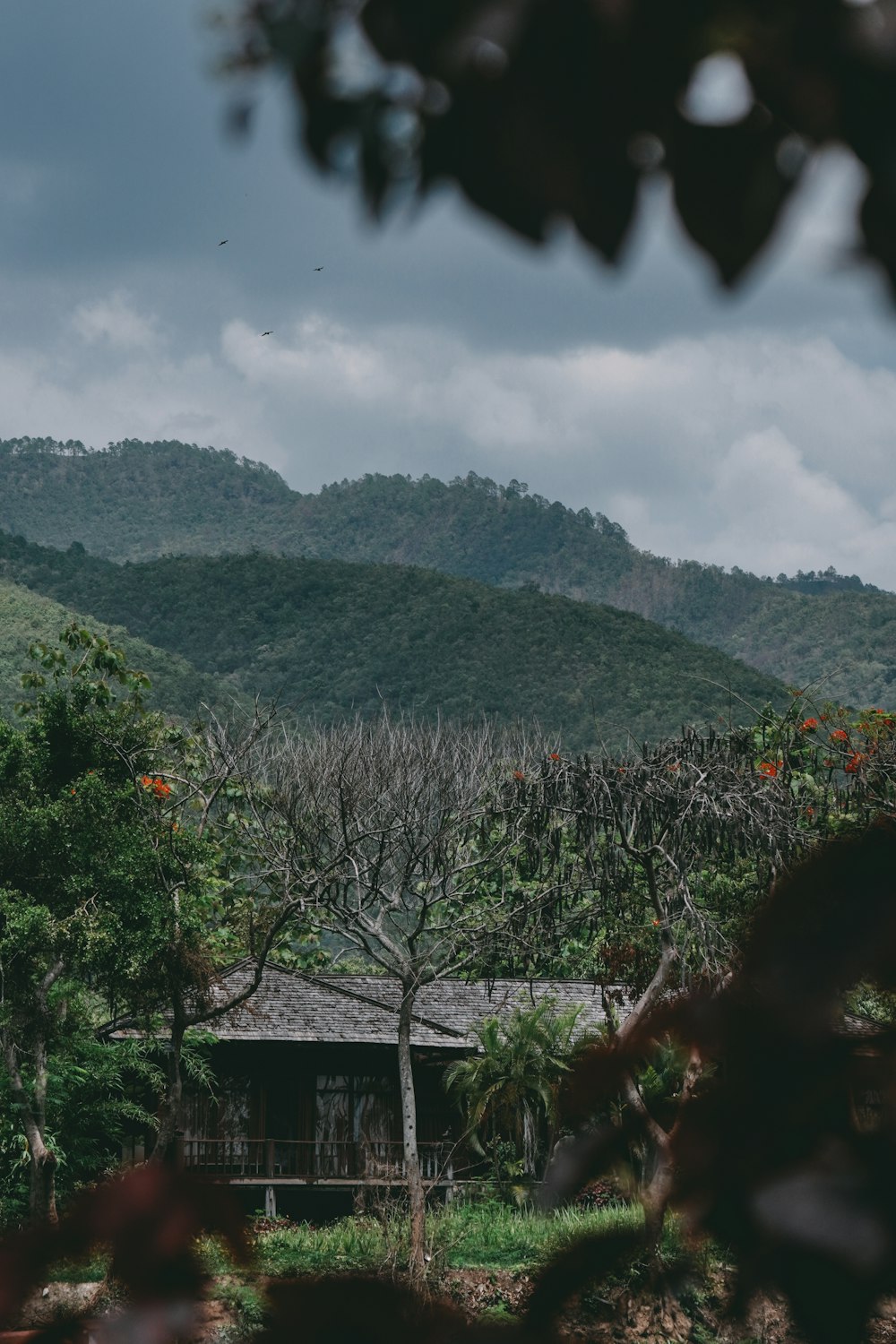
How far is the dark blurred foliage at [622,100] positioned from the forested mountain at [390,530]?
8911 centimetres

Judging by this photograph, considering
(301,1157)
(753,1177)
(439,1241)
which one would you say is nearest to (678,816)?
(439,1241)

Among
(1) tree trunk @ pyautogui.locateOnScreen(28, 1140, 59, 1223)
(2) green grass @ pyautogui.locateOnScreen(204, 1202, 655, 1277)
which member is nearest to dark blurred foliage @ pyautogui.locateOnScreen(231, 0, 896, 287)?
(2) green grass @ pyautogui.locateOnScreen(204, 1202, 655, 1277)

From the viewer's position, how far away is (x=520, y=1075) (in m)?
19.8

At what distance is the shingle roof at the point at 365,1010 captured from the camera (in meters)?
22.4

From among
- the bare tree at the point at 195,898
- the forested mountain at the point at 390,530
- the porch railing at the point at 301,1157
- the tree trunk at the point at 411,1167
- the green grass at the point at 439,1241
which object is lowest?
the porch railing at the point at 301,1157

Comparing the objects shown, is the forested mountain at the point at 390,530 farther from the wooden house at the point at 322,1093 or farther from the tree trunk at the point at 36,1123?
the tree trunk at the point at 36,1123

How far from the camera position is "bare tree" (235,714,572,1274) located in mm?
17786

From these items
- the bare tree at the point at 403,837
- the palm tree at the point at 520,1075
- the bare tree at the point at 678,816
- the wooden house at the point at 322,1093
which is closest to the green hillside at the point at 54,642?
the wooden house at the point at 322,1093

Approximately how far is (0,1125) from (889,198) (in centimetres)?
1627

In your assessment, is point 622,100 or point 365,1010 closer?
point 622,100

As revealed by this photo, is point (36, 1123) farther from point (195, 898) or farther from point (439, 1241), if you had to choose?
point (439, 1241)

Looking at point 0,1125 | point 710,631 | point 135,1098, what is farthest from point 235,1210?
point 710,631

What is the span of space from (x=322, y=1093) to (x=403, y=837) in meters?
6.90

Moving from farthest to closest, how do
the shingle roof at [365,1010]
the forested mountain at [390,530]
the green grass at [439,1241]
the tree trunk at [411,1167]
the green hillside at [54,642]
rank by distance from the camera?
the forested mountain at [390,530] < the green hillside at [54,642] < the shingle roof at [365,1010] < the green grass at [439,1241] < the tree trunk at [411,1167]
